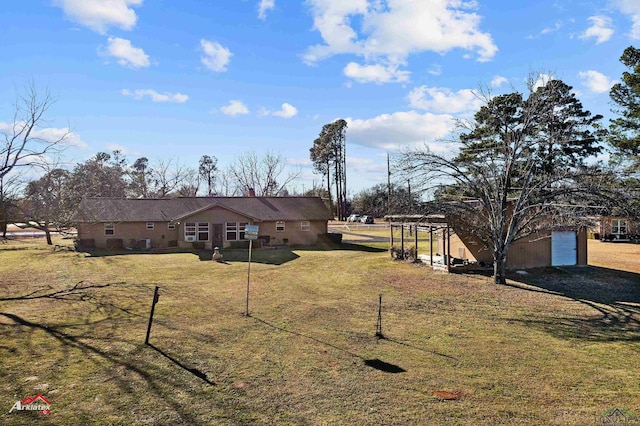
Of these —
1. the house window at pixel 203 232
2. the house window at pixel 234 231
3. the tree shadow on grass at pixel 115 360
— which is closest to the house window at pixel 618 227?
the house window at pixel 234 231

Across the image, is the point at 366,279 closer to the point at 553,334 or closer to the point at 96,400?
the point at 553,334

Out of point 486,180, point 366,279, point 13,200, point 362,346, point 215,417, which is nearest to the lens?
point 215,417

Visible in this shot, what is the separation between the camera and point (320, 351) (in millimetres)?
9266

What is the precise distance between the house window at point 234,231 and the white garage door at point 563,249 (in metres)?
21.9

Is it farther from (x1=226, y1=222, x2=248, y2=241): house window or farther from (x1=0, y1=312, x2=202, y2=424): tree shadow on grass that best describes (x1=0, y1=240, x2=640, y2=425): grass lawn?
(x1=226, y1=222, x2=248, y2=241): house window

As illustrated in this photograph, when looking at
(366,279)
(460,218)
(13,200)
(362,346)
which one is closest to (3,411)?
(362,346)

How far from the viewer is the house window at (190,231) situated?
103 ft

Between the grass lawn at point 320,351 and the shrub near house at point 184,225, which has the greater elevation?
the shrub near house at point 184,225

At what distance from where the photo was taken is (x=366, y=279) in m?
18.9

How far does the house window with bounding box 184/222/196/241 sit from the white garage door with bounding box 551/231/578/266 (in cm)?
2499

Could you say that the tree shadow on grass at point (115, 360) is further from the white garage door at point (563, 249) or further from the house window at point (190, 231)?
the white garage door at point (563, 249)

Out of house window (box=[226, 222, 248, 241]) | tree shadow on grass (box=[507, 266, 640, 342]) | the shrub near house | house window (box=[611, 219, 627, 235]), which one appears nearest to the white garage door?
tree shadow on grass (box=[507, 266, 640, 342])

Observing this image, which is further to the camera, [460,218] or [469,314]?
[460,218]

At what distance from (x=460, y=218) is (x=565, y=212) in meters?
4.00
